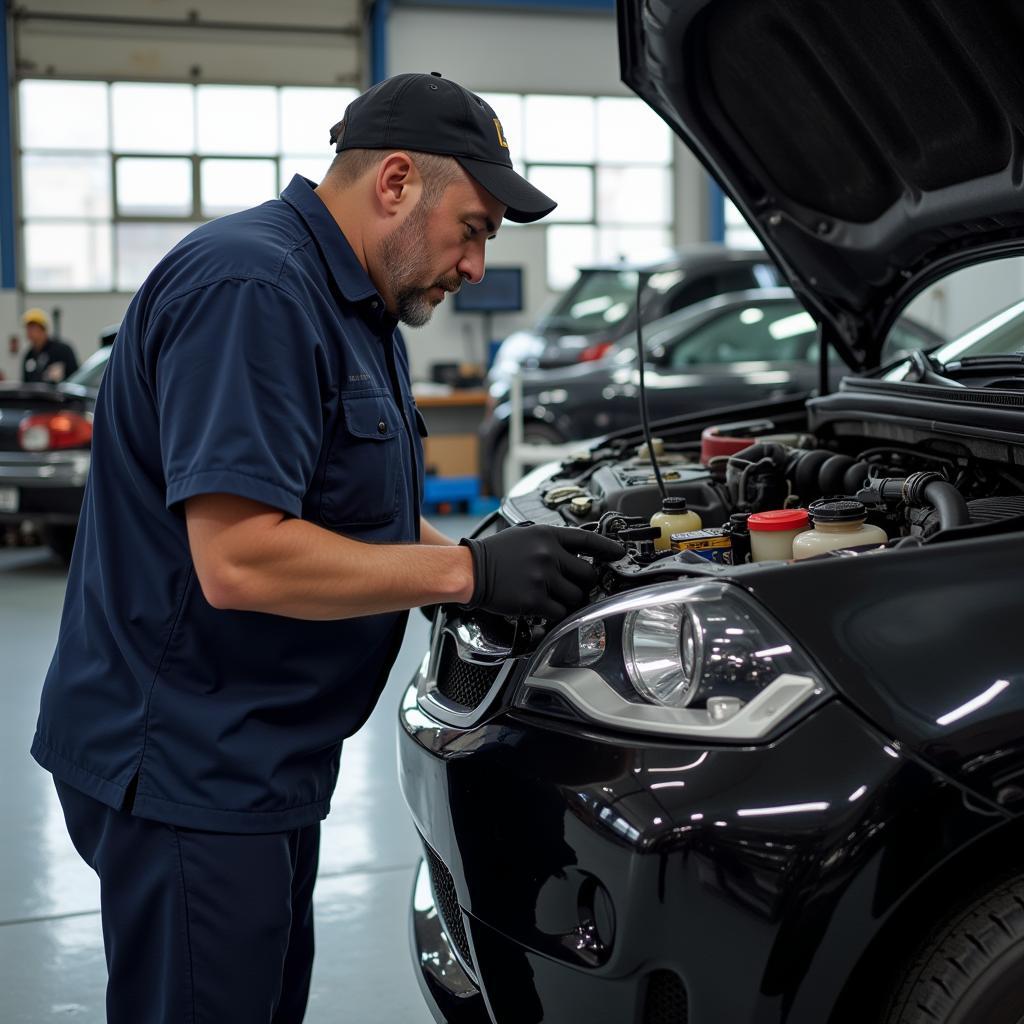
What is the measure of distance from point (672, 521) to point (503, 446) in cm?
608

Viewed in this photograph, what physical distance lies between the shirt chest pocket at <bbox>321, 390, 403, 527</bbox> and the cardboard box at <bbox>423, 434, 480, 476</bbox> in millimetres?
7707

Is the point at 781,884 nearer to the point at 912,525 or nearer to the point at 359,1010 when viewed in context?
the point at 912,525

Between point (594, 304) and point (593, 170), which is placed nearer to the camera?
point (594, 304)

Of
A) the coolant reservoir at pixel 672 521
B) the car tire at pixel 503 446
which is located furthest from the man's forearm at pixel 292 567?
the car tire at pixel 503 446

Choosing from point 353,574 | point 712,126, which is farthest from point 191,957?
point 712,126

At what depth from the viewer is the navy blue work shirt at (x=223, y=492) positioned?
4.37ft

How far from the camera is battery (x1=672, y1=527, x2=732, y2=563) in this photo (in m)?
1.73

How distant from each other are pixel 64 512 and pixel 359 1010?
15.1ft

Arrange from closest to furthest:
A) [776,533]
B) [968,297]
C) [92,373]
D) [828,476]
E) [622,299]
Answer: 1. [776,533]
2. [828,476]
3. [92,373]
4. [968,297]
5. [622,299]

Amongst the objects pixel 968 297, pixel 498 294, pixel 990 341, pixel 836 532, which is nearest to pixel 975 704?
pixel 836 532

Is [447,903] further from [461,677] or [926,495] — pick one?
[926,495]

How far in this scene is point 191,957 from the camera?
144 centimetres

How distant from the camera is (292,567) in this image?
4.40 ft

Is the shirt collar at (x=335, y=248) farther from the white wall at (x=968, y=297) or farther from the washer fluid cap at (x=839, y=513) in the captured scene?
the white wall at (x=968, y=297)
